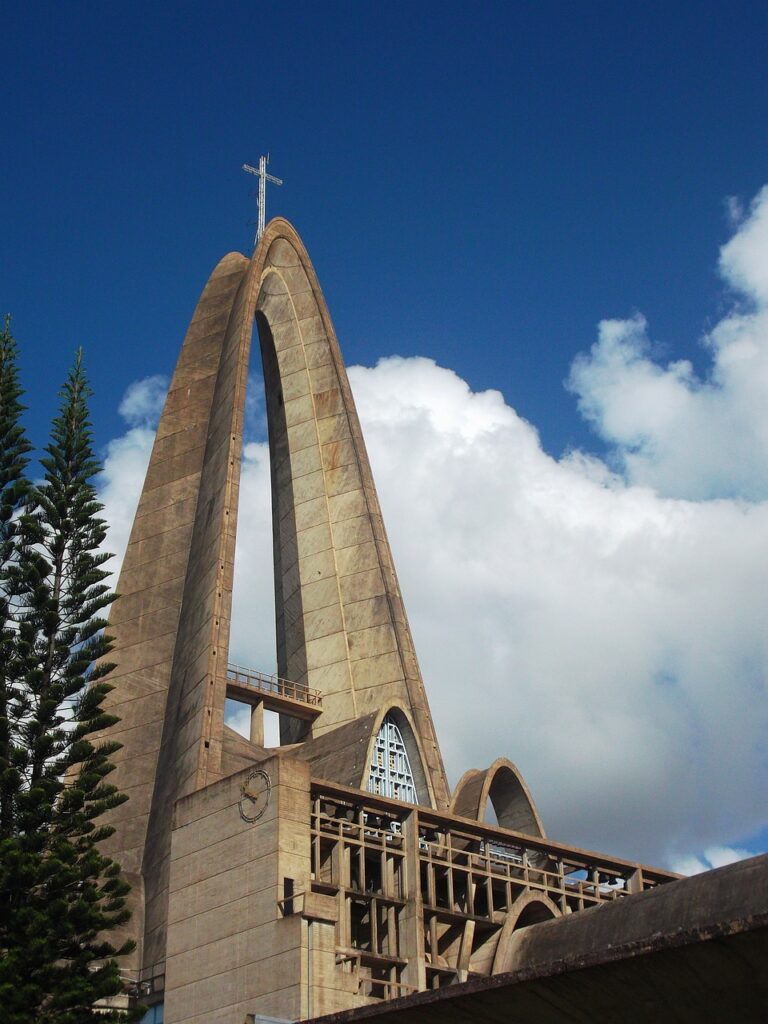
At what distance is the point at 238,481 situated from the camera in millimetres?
28734

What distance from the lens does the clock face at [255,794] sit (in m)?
20.6

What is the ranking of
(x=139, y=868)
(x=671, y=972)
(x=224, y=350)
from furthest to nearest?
(x=224, y=350)
(x=139, y=868)
(x=671, y=972)

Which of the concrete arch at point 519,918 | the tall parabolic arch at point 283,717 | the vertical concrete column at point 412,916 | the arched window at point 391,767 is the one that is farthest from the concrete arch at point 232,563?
the concrete arch at point 519,918

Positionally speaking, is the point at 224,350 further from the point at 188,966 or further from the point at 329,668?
the point at 188,966

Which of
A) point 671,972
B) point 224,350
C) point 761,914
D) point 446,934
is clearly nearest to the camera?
point 761,914

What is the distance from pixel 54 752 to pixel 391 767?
849 cm

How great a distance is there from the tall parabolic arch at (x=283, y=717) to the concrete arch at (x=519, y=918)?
0.67ft

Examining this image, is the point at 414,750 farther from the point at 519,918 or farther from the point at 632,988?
the point at 632,988

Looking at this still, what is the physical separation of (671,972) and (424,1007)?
5.38 ft

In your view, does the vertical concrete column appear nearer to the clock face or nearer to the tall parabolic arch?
the tall parabolic arch

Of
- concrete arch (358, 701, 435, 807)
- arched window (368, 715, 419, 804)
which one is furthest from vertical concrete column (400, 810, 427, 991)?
concrete arch (358, 701, 435, 807)

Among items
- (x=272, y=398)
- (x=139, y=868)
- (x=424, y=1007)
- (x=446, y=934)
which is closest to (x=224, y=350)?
(x=272, y=398)

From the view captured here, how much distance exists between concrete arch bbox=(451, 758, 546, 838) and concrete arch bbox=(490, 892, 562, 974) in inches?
110

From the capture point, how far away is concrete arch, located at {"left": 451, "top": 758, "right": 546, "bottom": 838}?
2661 centimetres
